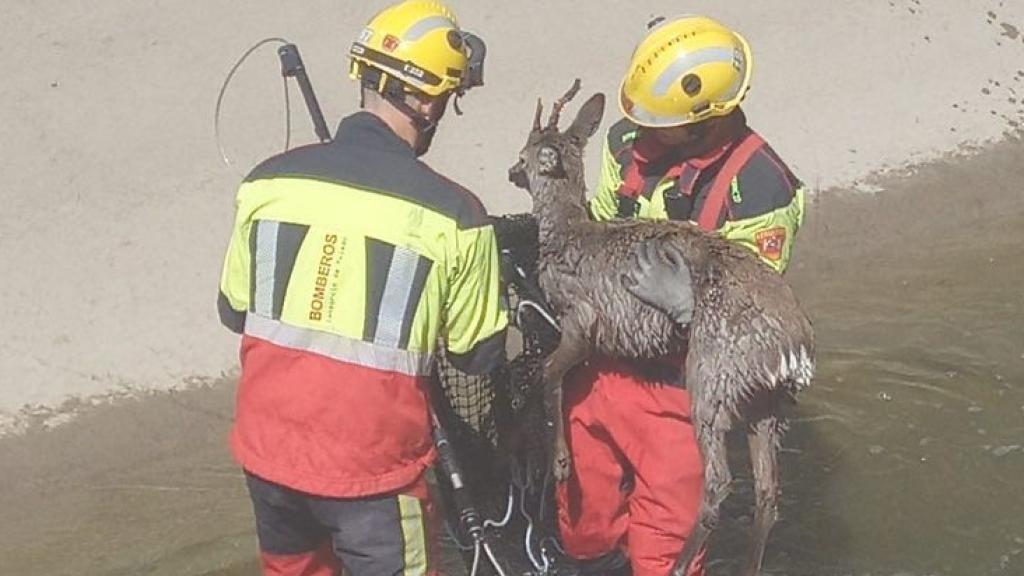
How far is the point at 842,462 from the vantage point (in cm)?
657

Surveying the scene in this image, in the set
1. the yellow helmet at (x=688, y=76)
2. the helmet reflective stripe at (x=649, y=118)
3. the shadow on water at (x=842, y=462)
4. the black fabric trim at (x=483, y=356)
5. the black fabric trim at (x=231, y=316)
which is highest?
the yellow helmet at (x=688, y=76)

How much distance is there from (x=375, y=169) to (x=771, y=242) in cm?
142

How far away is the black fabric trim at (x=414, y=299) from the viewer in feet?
13.0

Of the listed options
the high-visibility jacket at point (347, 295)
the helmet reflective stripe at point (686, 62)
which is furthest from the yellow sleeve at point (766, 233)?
the high-visibility jacket at point (347, 295)

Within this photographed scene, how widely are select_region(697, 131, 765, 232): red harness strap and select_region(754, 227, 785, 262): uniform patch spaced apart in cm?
15

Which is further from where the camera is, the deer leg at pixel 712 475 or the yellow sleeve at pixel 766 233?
the yellow sleeve at pixel 766 233

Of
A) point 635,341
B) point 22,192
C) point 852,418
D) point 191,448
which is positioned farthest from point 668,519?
point 22,192

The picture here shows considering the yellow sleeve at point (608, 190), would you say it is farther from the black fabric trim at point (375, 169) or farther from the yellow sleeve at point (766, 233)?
the black fabric trim at point (375, 169)

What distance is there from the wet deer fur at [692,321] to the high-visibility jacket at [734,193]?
0.49 feet

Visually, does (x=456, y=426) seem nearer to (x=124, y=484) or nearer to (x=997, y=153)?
(x=124, y=484)

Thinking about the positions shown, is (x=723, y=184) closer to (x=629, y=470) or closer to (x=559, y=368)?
(x=559, y=368)

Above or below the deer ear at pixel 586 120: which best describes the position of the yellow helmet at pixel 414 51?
above

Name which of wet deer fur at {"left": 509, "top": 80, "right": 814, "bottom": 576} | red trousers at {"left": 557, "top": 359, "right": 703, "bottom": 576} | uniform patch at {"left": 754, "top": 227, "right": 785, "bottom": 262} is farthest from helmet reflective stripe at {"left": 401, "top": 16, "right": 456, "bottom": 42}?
→ red trousers at {"left": 557, "top": 359, "right": 703, "bottom": 576}

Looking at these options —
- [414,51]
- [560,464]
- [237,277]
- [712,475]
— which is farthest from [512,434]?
[414,51]
